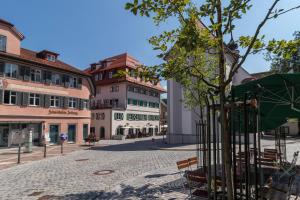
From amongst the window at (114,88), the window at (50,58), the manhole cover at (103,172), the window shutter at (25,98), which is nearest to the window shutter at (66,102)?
the window shutter at (25,98)

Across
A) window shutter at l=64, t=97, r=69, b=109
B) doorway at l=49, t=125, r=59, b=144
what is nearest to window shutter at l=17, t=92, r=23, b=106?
doorway at l=49, t=125, r=59, b=144

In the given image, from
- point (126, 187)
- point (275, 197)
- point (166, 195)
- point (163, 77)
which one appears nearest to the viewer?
point (275, 197)

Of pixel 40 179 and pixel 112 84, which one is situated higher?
pixel 112 84

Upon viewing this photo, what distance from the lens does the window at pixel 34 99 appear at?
27.6 m

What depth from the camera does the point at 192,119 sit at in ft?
96.6

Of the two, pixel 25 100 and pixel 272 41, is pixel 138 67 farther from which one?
pixel 25 100

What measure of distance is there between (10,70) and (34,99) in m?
4.03

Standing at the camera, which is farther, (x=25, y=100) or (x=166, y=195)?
(x=25, y=100)

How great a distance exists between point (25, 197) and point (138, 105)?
39357mm

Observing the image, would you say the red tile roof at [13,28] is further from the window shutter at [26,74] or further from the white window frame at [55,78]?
the white window frame at [55,78]

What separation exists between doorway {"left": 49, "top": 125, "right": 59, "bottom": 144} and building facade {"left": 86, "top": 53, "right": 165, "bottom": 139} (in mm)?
11946

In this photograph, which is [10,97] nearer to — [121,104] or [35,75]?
[35,75]

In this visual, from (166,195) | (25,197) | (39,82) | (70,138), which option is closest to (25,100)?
(39,82)

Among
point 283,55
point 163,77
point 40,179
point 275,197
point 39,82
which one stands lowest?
point 40,179
